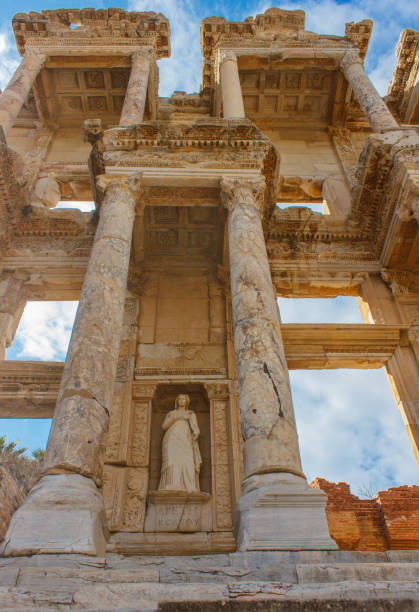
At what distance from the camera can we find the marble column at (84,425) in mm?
4801

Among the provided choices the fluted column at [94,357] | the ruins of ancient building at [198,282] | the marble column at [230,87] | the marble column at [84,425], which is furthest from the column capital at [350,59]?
the marble column at [84,425]

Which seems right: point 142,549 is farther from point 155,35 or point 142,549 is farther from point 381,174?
point 155,35

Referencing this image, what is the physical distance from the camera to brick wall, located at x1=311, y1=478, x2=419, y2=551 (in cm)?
1024

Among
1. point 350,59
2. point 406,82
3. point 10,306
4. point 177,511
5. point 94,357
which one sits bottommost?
point 177,511

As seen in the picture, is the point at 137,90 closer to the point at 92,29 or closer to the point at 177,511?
the point at 92,29

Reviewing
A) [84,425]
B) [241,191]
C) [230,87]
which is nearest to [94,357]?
[84,425]

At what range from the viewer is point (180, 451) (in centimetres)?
906

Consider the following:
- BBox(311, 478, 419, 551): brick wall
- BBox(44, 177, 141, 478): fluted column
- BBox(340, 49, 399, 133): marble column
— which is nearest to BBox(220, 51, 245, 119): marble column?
BBox(340, 49, 399, 133): marble column

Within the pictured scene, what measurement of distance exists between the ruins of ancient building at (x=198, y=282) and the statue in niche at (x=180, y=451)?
0.13 feet

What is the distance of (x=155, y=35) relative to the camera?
1733cm

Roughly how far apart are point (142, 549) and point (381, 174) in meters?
10.2

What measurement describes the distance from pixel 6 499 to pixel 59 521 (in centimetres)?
235

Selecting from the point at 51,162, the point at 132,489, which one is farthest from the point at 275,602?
the point at 51,162

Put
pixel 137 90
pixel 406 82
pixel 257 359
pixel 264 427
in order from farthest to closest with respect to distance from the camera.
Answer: pixel 406 82, pixel 137 90, pixel 257 359, pixel 264 427
